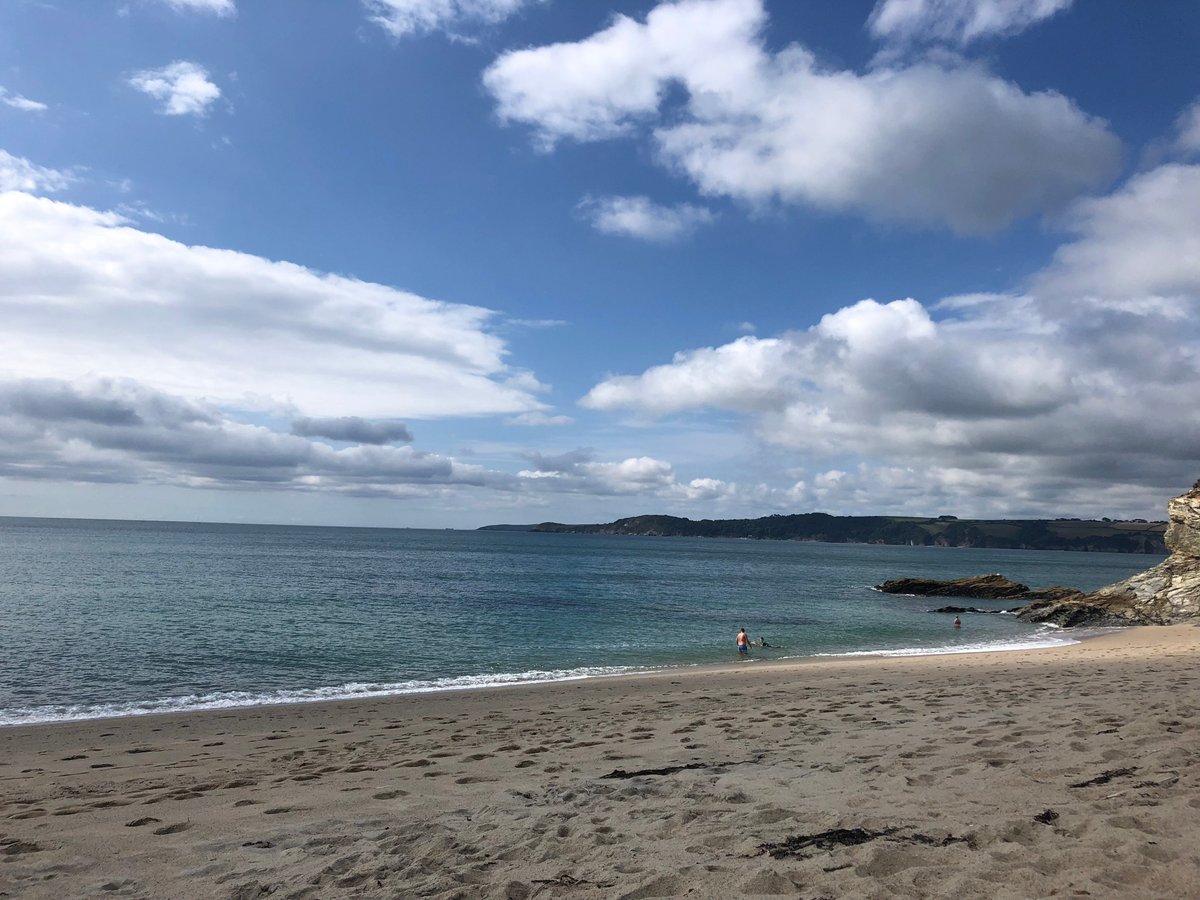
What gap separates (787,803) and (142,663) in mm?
25712

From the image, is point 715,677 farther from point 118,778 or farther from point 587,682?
point 118,778

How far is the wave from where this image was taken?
1766 cm

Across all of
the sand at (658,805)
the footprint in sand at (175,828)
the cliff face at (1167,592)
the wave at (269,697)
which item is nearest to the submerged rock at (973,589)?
the cliff face at (1167,592)

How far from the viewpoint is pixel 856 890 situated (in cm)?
497

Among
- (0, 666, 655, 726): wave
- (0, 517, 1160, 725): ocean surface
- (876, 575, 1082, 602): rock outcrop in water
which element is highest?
(0, 666, 655, 726): wave

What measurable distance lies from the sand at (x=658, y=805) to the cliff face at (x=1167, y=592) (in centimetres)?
3374

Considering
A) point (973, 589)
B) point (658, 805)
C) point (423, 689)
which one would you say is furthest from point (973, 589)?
point (658, 805)

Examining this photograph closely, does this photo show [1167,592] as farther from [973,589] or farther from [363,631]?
[363,631]

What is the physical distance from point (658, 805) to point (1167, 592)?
157 ft

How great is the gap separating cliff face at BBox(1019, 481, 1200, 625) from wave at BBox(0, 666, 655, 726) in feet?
112

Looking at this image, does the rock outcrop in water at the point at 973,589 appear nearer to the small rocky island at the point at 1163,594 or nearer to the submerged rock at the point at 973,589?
the submerged rock at the point at 973,589

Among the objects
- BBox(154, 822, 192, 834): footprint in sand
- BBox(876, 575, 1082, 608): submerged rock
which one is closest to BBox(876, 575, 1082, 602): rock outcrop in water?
BBox(876, 575, 1082, 608): submerged rock

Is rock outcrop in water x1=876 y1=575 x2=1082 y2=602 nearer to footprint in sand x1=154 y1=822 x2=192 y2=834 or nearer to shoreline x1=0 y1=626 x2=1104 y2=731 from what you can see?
shoreline x1=0 y1=626 x2=1104 y2=731

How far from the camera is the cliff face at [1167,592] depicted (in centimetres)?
3947
